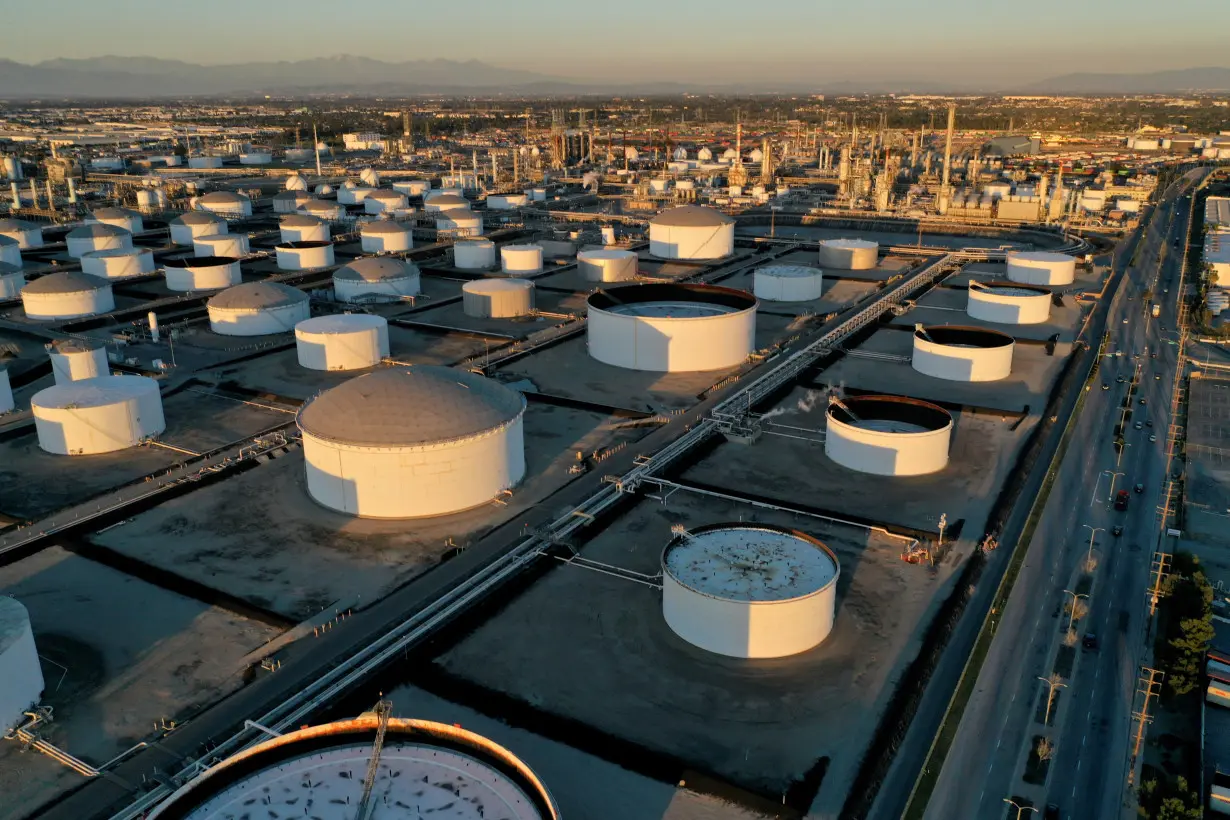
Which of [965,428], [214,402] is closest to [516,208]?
[214,402]

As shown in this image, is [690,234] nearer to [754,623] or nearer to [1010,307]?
[1010,307]

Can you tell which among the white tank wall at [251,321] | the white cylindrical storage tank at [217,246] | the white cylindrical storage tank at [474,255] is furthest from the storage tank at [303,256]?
the white tank wall at [251,321]

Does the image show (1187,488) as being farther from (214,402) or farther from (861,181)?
(861,181)

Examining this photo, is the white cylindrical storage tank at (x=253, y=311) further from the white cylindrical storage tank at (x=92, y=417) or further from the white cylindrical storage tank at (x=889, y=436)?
the white cylindrical storage tank at (x=889, y=436)

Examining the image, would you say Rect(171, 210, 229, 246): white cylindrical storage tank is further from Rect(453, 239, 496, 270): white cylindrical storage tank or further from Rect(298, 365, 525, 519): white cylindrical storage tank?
Rect(298, 365, 525, 519): white cylindrical storage tank

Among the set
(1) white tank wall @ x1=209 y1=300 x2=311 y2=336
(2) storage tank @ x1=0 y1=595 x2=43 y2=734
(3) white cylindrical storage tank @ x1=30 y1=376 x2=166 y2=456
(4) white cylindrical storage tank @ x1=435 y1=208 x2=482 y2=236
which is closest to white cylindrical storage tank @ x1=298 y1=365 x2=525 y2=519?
(3) white cylindrical storage tank @ x1=30 y1=376 x2=166 y2=456

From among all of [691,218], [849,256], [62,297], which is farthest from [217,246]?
[849,256]
